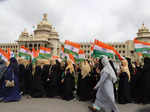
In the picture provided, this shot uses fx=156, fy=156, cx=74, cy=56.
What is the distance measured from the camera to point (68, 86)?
6.16 meters

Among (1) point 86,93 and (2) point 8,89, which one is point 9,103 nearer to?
(2) point 8,89

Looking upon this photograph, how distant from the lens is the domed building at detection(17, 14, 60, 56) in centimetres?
5788

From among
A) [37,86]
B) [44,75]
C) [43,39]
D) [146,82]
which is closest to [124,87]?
[146,82]

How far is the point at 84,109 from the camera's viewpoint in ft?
15.8

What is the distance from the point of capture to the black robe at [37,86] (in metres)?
6.24

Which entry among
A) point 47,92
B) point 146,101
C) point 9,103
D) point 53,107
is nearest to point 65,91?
point 47,92

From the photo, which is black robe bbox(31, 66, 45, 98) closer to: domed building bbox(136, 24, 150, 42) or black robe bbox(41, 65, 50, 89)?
black robe bbox(41, 65, 50, 89)

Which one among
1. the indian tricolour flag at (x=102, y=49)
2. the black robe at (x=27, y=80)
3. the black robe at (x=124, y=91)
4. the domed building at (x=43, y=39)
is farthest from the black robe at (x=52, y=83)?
the domed building at (x=43, y=39)

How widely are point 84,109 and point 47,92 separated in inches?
87.9

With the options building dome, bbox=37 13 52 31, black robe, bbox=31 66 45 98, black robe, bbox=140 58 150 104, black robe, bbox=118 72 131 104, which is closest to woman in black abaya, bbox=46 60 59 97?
black robe, bbox=31 66 45 98

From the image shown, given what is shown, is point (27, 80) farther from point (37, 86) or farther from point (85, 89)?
point (85, 89)

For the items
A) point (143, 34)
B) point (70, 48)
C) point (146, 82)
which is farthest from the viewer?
point (143, 34)

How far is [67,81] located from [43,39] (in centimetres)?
5335

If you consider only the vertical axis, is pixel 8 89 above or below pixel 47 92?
above
